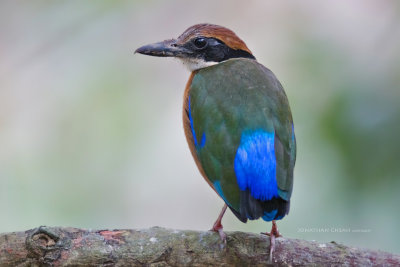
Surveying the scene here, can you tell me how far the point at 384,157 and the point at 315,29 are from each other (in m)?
1.51

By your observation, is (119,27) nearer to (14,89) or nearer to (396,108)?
(14,89)

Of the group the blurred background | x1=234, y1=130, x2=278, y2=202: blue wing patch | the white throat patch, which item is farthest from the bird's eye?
x1=234, y1=130, x2=278, y2=202: blue wing patch

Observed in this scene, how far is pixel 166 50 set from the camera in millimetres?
4973

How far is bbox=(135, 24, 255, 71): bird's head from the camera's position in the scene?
4898 mm

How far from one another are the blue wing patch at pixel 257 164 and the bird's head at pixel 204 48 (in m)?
1.08

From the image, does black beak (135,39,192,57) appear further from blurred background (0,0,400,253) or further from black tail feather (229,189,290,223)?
black tail feather (229,189,290,223)

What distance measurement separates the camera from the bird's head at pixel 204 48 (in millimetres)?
4898

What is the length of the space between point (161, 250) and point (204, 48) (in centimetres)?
181

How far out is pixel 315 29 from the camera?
5363 mm

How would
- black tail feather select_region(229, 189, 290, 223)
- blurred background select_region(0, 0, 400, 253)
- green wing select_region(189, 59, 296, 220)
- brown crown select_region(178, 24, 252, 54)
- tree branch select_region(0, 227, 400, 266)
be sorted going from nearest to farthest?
tree branch select_region(0, 227, 400, 266)
black tail feather select_region(229, 189, 290, 223)
green wing select_region(189, 59, 296, 220)
blurred background select_region(0, 0, 400, 253)
brown crown select_region(178, 24, 252, 54)

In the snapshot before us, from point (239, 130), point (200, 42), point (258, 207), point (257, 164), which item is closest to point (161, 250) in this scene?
point (258, 207)

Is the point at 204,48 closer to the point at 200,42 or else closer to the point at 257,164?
the point at 200,42

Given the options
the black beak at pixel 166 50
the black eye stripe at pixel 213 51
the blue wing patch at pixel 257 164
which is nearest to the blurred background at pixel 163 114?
the black beak at pixel 166 50

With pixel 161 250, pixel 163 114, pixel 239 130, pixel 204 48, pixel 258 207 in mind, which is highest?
pixel 204 48
